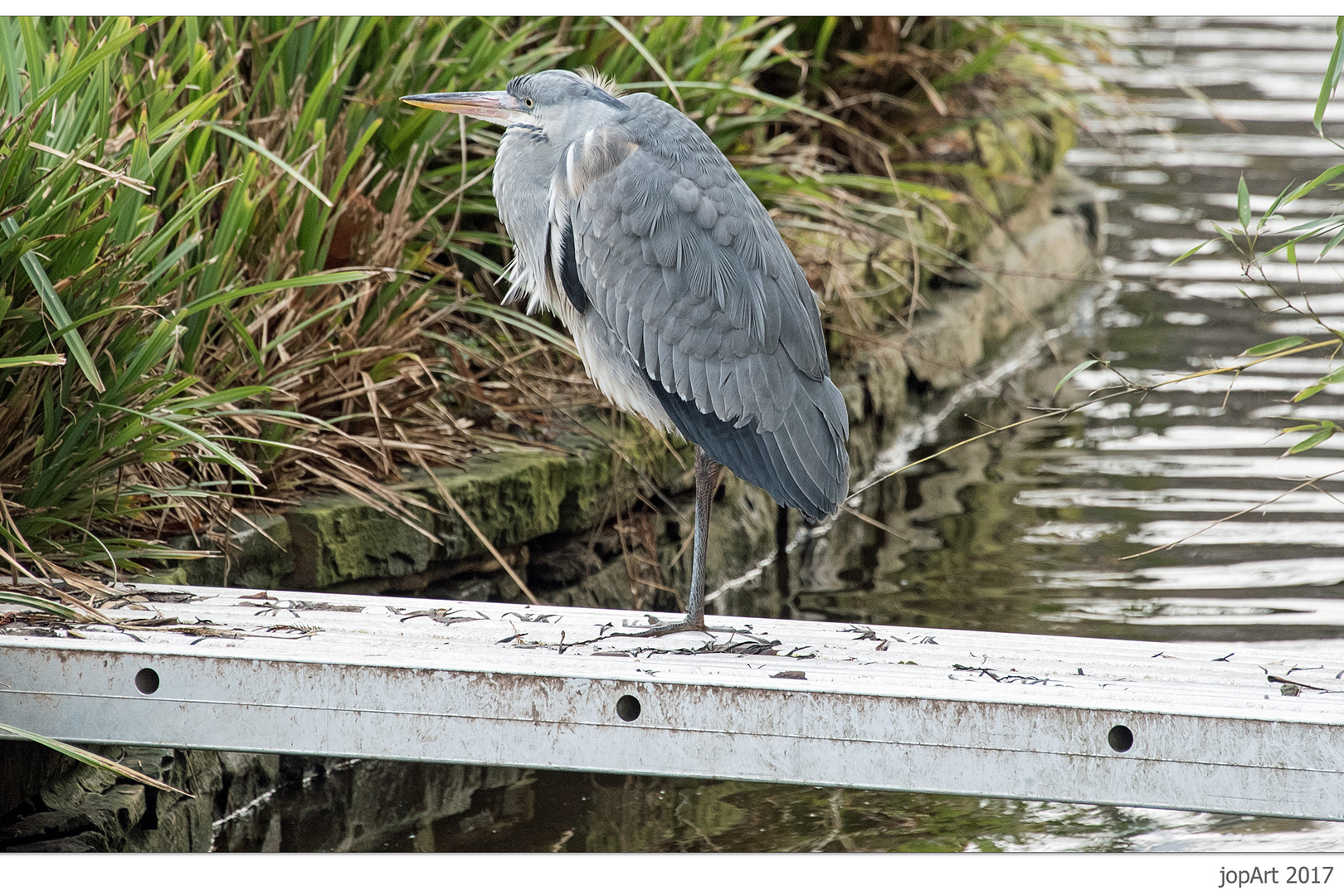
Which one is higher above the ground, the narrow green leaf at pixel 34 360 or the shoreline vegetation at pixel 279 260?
the shoreline vegetation at pixel 279 260

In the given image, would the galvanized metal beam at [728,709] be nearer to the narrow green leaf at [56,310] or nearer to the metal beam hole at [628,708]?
the metal beam hole at [628,708]

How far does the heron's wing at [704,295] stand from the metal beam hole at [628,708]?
28.7 inches

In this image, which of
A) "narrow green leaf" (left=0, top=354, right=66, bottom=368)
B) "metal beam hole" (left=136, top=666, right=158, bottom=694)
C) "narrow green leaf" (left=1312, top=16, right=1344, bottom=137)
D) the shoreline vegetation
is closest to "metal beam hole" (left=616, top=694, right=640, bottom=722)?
"metal beam hole" (left=136, top=666, right=158, bottom=694)

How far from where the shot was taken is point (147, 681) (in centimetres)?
262

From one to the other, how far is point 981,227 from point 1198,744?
5126 mm

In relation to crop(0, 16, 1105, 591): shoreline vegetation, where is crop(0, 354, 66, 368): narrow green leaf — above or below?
below

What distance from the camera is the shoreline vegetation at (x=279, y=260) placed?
120 inches

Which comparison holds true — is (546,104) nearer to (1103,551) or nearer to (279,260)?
(279,260)

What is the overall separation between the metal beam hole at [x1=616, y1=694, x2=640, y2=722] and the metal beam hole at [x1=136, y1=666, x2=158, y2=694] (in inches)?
33.8

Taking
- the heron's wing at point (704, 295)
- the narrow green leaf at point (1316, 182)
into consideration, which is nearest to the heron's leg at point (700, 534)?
the heron's wing at point (704, 295)

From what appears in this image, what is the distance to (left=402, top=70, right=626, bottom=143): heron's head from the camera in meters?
3.18

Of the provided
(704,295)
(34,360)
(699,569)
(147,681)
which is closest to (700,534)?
(699,569)

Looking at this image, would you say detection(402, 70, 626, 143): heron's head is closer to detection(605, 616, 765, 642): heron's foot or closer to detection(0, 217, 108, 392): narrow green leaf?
detection(0, 217, 108, 392): narrow green leaf
